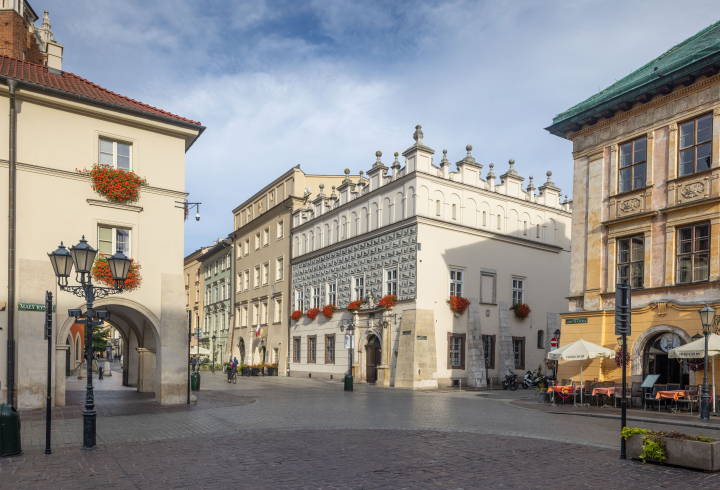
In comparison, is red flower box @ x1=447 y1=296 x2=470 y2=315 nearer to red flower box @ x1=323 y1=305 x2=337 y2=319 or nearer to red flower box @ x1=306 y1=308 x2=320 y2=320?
red flower box @ x1=323 y1=305 x2=337 y2=319

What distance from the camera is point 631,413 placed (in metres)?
19.1

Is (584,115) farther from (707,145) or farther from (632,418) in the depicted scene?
(632,418)

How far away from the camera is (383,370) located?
111 ft

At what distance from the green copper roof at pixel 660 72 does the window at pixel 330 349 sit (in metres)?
20.4

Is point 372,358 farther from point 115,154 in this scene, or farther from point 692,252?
point 115,154

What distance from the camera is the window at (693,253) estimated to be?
65.2 ft

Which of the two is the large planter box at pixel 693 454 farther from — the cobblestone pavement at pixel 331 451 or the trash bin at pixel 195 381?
the trash bin at pixel 195 381

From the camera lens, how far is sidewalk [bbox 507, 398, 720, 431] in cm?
1645

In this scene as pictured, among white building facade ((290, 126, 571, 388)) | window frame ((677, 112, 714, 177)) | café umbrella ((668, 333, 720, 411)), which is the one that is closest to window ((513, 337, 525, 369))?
white building facade ((290, 126, 571, 388))


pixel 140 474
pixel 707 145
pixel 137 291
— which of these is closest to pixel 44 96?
pixel 137 291

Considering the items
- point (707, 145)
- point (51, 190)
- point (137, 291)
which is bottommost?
point (137, 291)

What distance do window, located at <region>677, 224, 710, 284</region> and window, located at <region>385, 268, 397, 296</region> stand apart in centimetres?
1631

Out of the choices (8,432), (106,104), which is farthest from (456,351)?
(8,432)

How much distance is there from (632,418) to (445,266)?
55.9 feet
